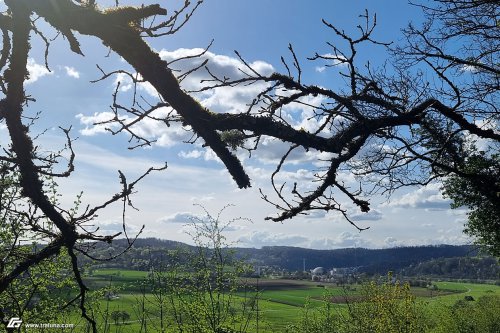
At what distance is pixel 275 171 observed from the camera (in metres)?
3.37

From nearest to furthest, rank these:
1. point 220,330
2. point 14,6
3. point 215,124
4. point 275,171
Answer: point 14,6 < point 215,124 < point 275,171 < point 220,330

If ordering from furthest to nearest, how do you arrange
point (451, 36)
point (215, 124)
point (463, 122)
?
1. point (451, 36)
2. point (463, 122)
3. point (215, 124)

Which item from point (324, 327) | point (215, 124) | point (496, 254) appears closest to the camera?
point (215, 124)

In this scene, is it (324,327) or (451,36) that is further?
(324,327)

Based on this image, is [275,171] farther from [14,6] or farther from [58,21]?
[14,6]

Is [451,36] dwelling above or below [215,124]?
above

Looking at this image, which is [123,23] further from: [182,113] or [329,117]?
[329,117]

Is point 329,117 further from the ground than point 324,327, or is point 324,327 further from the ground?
point 329,117

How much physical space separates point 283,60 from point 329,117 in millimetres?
654

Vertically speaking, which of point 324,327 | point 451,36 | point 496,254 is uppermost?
point 451,36

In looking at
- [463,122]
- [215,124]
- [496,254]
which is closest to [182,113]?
[215,124]

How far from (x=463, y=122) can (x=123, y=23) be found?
11.5ft

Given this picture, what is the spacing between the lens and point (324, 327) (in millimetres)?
25422

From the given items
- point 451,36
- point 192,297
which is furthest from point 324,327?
point 451,36
